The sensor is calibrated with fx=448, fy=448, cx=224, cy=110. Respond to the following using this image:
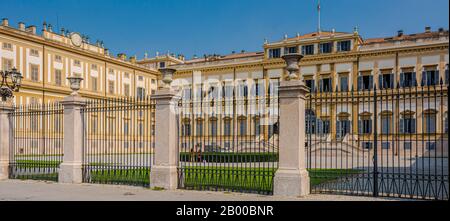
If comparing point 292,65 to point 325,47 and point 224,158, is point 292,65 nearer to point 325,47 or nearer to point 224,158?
point 224,158

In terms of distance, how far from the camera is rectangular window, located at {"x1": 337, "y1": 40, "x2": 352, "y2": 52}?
44188 mm

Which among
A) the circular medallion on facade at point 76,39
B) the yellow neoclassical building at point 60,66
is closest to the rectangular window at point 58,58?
the yellow neoclassical building at point 60,66

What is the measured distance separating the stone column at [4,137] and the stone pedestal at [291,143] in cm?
962

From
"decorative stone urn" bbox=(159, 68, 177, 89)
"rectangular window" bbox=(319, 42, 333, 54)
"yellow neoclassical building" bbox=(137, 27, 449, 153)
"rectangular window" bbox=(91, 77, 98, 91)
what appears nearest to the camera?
"decorative stone urn" bbox=(159, 68, 177, 89)

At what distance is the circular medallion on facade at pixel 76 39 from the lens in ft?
143

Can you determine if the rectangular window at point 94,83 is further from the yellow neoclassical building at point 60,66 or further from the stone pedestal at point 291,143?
the stone pedestal at point 291,143

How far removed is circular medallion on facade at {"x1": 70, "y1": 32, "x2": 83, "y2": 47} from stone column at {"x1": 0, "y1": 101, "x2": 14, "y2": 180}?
30.3m

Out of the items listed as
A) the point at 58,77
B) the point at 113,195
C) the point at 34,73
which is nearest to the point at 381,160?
the point at 113,195

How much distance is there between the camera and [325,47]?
45438 mm

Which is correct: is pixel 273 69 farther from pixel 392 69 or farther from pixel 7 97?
pixel 7 97

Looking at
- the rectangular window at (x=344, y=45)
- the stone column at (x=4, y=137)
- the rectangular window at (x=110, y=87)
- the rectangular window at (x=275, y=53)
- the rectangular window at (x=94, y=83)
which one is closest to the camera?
the stone column at (x=4, y=137)

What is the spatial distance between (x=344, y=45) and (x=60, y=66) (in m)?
27.2

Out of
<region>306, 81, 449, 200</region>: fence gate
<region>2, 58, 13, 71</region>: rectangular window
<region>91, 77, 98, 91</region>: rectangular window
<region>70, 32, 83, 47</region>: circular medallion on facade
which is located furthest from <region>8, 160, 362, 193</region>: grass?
<region>70, 32, 83, 47</region>: circular medallion on facade

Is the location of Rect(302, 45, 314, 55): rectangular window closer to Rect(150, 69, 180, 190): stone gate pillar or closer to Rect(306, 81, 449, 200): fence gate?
Rect(306, 81, 449, 200): fence gate
